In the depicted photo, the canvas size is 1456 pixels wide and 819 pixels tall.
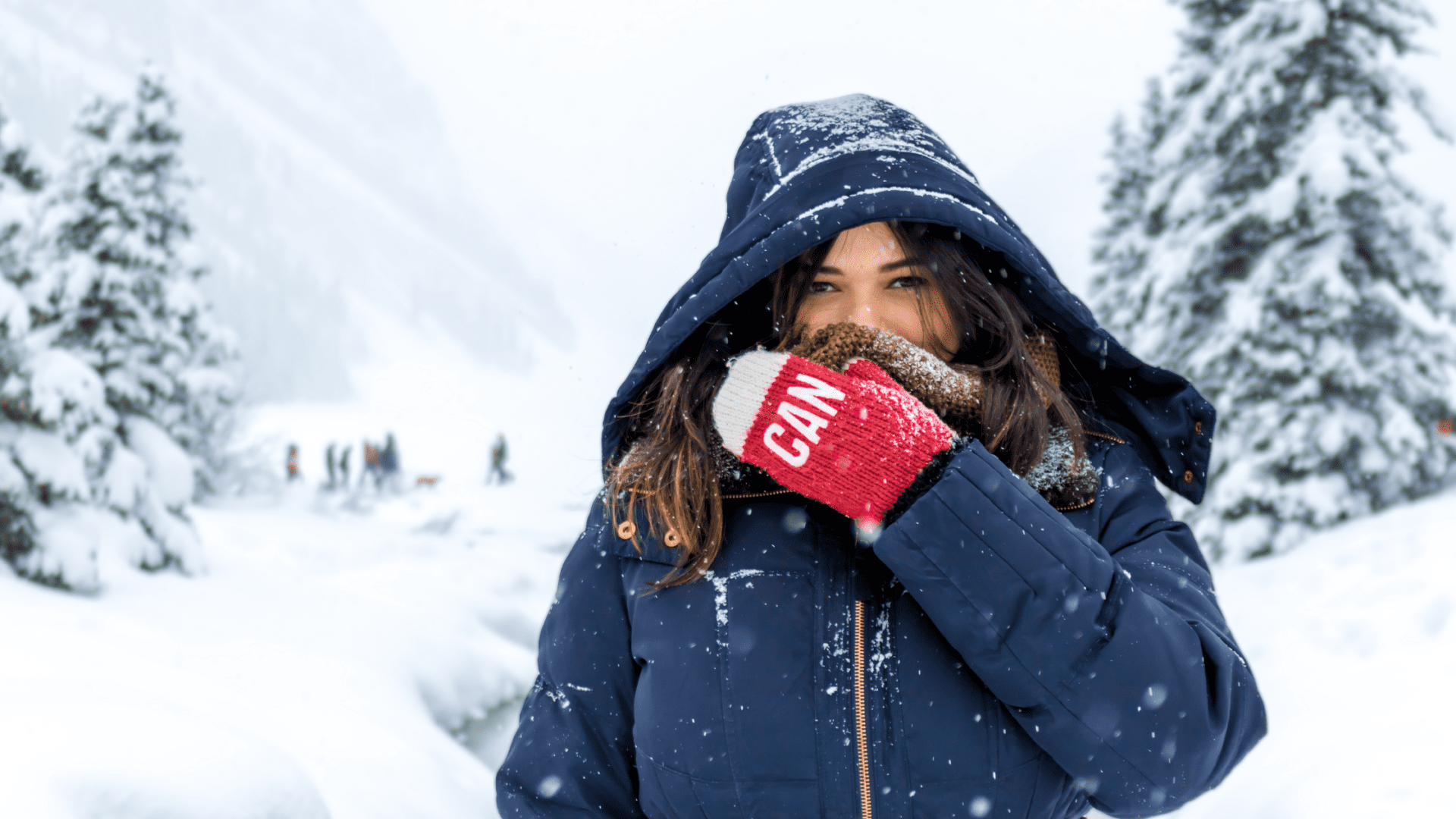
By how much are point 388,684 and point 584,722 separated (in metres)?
5.86

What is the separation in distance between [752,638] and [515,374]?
138 metres

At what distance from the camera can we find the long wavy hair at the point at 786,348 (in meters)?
1.57

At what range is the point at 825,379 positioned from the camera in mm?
1419

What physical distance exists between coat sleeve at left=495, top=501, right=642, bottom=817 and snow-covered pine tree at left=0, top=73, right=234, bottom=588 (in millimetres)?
8791

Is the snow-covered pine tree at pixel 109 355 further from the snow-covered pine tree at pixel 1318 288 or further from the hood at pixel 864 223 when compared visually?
the snow-covered pine tree at pixel 1318 288

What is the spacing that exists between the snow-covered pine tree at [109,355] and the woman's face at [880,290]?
9.32 m

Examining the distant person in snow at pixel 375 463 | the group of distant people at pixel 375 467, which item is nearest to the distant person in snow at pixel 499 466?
the group of distant people at pixel 375 467

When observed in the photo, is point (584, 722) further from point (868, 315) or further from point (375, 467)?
point (375, 467)

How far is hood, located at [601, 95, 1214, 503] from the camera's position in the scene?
162cm

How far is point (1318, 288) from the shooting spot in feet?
30.8

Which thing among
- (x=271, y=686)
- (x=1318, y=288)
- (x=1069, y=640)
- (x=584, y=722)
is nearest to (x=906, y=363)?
(x=1069, y=640)

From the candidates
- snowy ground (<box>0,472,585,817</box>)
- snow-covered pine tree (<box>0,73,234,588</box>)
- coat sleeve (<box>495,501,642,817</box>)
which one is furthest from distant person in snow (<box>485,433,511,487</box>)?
coat sleeve (<box>495,501,642,817</box>)

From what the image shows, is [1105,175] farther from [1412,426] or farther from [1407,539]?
[1407,539]

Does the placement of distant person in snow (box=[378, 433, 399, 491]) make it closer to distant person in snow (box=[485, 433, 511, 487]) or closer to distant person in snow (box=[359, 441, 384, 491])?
distant person in snow (box=[359, 441, 384, 491])
